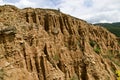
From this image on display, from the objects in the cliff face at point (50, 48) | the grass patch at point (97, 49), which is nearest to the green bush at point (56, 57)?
the cliff face at point (50, 48)

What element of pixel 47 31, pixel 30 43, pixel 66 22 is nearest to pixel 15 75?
pixel 30 43

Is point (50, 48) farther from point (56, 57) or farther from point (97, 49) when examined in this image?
point (97, 49)

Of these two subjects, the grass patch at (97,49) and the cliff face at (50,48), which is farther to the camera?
the grass patch at (97,49)

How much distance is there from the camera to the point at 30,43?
1898 inches

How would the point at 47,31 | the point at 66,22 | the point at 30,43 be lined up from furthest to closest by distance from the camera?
1. the point at 66,22
2. the point at 47,31
3. the point at 30,43

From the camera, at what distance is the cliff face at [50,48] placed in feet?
137

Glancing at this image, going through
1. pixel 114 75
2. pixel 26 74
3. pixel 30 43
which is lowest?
pixel 114 75

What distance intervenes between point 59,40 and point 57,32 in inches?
64.2

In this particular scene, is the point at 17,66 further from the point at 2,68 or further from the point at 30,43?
the point at 30,43

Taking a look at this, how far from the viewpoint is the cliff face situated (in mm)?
41844

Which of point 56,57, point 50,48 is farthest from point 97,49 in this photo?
point 50,48

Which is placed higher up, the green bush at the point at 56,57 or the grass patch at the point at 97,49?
the green bush at the point at 56,57

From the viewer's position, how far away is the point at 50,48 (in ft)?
182

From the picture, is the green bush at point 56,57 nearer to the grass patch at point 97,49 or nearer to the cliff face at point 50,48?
the cliff face at point 50,48
